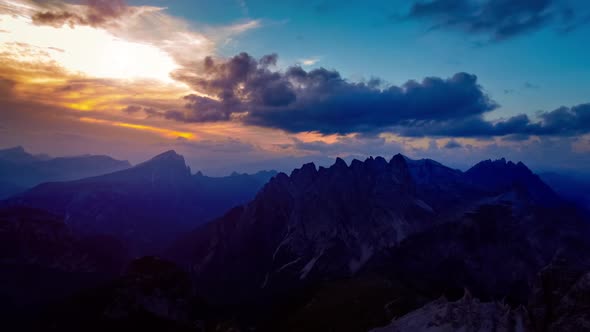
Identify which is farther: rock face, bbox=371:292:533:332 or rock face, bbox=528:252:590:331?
rock face, bbox=371:292:533:332

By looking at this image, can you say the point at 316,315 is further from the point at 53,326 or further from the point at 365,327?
the point at 53,326

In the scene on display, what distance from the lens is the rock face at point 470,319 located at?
79.1m

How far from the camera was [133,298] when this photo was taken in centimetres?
19475

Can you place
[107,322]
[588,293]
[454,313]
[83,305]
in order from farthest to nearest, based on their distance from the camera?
1. [83,305]
2. [107,322]
3. [454,313]
4. [588,293]

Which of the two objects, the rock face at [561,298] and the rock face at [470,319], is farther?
the rock face at [470,319]

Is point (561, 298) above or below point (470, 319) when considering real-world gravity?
above

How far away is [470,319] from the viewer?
275 feet

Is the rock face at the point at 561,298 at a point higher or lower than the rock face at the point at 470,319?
higher

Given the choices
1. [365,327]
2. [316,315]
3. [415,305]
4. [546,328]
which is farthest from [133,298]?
[546,328]

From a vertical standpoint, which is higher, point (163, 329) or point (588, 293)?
point (588, 293)

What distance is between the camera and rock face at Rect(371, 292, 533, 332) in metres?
79.1

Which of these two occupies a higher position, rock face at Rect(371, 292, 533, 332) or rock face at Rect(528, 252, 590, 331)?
rock face at Rect(528, 252, 590, 331)

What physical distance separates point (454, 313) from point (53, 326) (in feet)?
673

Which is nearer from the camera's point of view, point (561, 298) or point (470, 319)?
point (561, 298)
